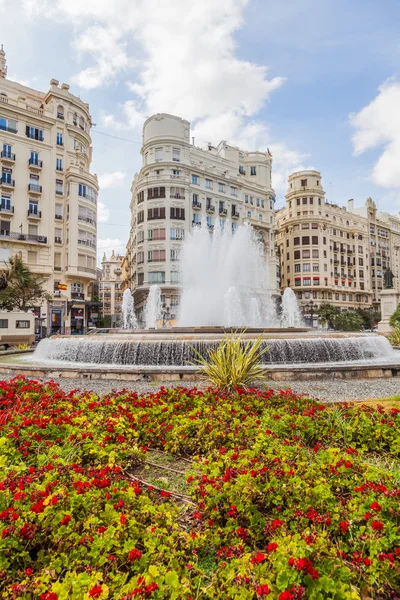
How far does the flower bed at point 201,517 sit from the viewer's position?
188 centimetres

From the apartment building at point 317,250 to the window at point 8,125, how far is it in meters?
45.5

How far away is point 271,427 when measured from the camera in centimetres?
445

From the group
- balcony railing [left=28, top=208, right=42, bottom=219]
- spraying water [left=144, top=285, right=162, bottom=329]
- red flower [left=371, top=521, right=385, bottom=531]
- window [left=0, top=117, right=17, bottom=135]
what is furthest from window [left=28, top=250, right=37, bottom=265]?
red flower [left=371, top=521, right=385, bottom=531]

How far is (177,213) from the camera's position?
47531 millimetres

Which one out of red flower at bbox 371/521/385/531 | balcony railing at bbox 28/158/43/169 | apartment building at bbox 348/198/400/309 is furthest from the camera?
apartment building at bbox 348/198/400/309

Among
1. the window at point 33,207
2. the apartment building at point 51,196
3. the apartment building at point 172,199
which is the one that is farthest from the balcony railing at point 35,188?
the apartment building at point 172,199

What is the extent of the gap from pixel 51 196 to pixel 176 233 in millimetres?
15245

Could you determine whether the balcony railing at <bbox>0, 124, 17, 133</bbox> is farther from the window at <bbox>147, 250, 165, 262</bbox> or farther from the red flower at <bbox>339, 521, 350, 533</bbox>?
the red flower at <bbox>339, 521, 350, 533</bbox>

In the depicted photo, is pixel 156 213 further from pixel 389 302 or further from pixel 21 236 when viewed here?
pixel 389 302

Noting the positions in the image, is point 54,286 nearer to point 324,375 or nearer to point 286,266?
point 324,375

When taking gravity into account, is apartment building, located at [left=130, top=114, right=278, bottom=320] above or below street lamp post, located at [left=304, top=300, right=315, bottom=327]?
above

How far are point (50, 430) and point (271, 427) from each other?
8.52ft

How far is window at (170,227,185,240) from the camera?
46778 millimetres

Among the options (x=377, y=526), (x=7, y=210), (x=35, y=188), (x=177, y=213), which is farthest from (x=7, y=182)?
(x=377, y=526)
